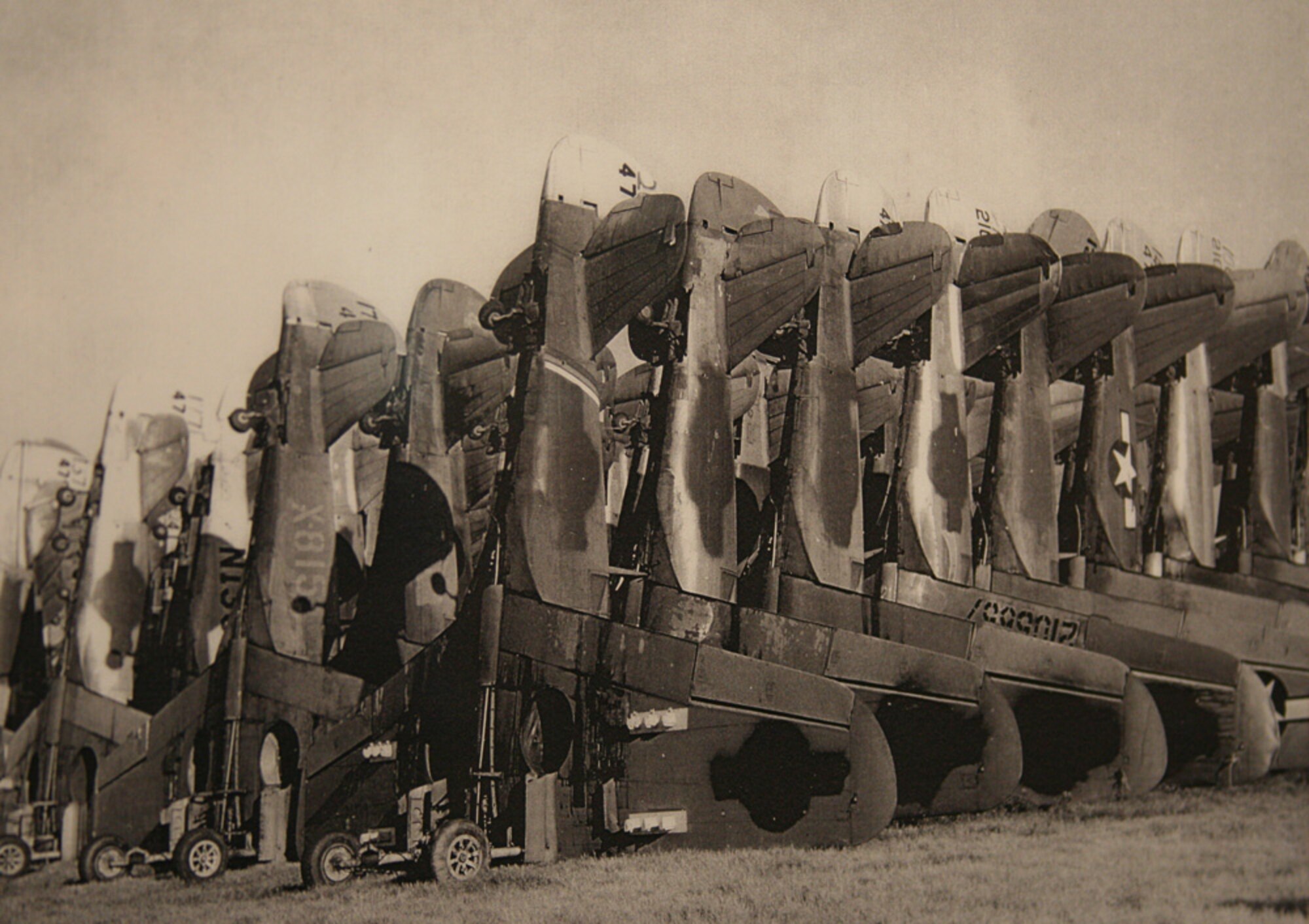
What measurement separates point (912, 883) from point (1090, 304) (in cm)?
430

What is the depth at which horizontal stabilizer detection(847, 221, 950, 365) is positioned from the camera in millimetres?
9375

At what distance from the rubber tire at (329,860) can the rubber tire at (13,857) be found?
7.34ft

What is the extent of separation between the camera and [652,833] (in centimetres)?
764

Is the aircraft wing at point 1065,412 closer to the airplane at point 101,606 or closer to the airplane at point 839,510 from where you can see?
the airplane at point 839,510

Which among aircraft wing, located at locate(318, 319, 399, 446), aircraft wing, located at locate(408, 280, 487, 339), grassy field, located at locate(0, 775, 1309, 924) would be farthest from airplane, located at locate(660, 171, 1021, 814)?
aircraft wing, located at locate(318, 319, 399, 446)

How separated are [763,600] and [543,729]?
5.39 ft

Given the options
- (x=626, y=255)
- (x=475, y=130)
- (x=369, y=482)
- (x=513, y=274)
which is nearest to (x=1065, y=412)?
(x=626, y=255)

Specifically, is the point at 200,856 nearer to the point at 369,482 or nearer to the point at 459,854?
the point at 459,854

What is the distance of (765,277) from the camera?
905cm

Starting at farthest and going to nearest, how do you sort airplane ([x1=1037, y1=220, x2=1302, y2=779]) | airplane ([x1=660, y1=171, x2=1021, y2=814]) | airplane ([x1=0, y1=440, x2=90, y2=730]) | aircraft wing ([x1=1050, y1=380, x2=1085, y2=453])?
aircraft wing ([x1=1050, y1=380, x2=1085, y2=453])
airplane ([x1=0, y1=440, x2=90, y2=730])
airplane ([x1=1037, y1=220, x2=1302, y2=779])
airplane ([x1=660, y1=171, x2=1021, y2=814])

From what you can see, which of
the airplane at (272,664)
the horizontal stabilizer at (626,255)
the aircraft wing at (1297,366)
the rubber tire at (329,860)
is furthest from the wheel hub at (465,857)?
the aircraft wing at (1297,366)

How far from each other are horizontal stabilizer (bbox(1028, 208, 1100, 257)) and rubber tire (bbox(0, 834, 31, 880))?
287 inches

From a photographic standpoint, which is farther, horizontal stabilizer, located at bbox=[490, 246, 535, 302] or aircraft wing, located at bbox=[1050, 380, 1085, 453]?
aircraft wing, located at bbox=[1050, 380, 1085, 453]

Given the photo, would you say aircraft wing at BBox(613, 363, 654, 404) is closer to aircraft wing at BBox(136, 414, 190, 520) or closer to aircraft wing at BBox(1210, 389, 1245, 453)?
aircraft wing at BBox(136, 414, 190, 520)
